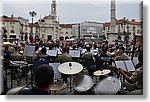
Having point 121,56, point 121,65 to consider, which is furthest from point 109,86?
point 121,56

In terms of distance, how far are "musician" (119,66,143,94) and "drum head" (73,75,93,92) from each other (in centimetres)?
39

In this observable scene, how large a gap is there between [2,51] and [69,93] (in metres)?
0.90

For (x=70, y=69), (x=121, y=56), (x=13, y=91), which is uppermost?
(x=121, y=56)

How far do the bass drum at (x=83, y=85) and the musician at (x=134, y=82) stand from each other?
40cm

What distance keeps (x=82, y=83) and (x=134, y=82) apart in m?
0.57

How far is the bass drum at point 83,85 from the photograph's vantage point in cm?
303

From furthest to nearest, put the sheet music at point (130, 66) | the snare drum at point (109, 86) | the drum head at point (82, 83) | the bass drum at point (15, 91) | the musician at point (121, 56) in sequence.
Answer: the musician at point (121, 56)
the sheet music at point (130, 66)
the drum head at point (82, 83)
the snare drum at point (109, 86)
the bass drum at point (15, 91)

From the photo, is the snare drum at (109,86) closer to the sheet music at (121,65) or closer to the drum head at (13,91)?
the sheet music at (121,65)

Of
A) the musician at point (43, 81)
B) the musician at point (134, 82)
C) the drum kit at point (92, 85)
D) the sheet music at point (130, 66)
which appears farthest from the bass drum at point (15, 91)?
the sheet music at point (130, 66)

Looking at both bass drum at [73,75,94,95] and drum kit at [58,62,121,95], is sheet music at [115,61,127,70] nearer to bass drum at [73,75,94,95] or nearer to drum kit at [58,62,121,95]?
drum kit at [58,62,121,95]

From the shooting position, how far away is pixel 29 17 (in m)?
3.31

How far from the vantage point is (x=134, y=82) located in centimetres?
306

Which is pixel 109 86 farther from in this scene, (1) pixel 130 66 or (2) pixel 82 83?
(1) pixel 130 66

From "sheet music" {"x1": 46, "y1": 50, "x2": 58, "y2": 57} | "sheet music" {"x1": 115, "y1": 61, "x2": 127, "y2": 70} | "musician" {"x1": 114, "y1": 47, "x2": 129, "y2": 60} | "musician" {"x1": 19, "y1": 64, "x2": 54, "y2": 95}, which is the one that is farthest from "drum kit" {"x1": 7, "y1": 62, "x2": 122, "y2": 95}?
"sheet music" {"x1": 46, "y1": 50, "x2": 58, "y2": 57}
